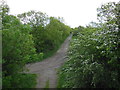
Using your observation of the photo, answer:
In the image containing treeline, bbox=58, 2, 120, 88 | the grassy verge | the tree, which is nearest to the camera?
the grassy verge

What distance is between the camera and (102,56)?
5.48 meters

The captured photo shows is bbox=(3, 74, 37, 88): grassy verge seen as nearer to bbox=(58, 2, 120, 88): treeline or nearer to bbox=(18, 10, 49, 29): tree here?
bbox=(58, 2, 120, 88): treeline

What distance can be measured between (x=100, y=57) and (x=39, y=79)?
431cm

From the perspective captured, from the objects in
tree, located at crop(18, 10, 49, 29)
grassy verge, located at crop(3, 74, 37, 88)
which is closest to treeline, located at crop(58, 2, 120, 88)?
grassy verge, located at crop(3, 74, 37, 88)

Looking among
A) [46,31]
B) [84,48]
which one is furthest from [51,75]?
[46,31]

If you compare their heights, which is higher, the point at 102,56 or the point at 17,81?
the point at 102,56

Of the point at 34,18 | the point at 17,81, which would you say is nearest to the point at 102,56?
the point at 17,81

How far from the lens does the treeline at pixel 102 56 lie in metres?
4.90

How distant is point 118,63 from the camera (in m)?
5.02

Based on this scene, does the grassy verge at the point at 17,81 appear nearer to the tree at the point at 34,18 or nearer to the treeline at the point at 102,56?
the treeline at the point at 102,56

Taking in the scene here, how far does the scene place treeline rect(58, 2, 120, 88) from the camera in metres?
4.90

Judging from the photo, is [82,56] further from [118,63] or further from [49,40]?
[49,40]

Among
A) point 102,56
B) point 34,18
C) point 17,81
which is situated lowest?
point 17,81

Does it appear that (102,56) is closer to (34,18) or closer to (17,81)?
(17,81)
